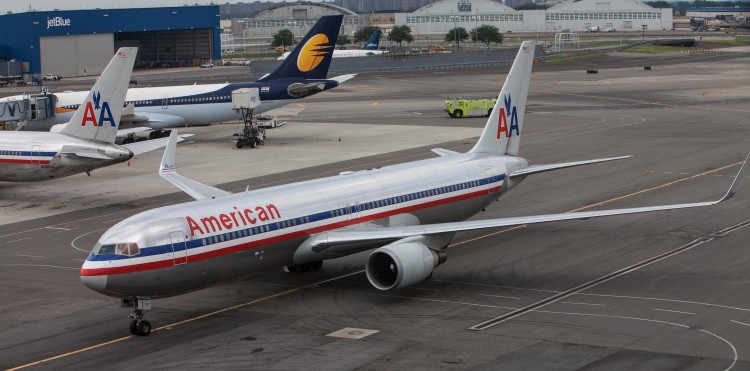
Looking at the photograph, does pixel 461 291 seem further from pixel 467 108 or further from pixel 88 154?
pixel 467 108

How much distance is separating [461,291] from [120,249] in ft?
39.5

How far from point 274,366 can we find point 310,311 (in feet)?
19.2

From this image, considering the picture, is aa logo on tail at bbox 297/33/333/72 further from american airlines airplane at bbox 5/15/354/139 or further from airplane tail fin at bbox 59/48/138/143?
airplane tail fin at bbox 59/48/138/143

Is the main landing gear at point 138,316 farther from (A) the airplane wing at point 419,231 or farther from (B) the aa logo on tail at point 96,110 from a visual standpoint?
(B) the aa logo on tail at point 96,110

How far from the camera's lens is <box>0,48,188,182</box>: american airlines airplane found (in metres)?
56.1

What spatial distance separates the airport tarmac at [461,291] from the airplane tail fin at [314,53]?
14.1m

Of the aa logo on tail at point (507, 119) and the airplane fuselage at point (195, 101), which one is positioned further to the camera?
the airplane fuselage at point (195, 101)

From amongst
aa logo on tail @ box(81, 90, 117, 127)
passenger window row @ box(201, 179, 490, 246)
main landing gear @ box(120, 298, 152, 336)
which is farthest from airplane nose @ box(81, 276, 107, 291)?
aa logo on tail @ box(81, 90, 117, 127)

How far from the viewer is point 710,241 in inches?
1730

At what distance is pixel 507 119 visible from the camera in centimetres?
4619

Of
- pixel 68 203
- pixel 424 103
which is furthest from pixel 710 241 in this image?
pixel 424 103

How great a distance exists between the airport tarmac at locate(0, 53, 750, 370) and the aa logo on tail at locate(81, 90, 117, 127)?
14.8 ft

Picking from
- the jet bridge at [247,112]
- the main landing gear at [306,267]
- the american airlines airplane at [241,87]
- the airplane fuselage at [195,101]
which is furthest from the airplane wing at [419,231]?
the airplane fuselage at [195,101]

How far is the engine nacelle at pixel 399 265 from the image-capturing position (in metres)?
34.4
